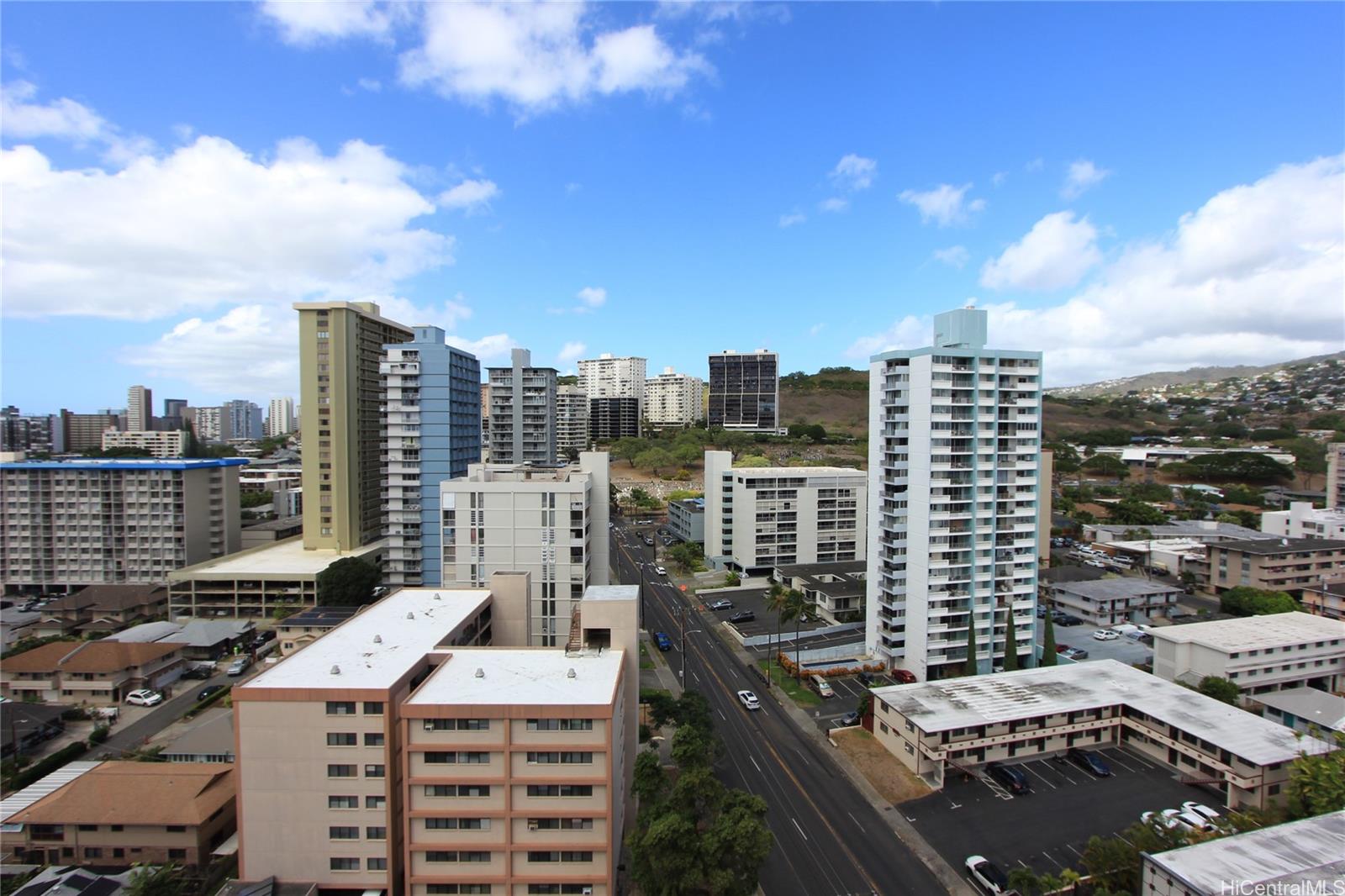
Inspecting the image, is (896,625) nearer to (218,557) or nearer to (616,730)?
(616,730)

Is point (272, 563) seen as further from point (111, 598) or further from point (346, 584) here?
point (111, 598)

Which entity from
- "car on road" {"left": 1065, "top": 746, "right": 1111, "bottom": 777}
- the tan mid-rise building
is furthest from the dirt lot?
the tan mid-rise building

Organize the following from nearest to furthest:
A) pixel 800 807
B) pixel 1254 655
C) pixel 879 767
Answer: pixel 800 807
pixel 879 767
pixel 1254 655

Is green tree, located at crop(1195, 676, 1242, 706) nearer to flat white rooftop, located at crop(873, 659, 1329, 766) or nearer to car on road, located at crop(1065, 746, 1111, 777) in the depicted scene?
flat white rooftop, located at crop(873, 659, 1329, 766)

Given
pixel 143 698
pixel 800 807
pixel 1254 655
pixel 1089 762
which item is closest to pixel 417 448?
pixel 143 698

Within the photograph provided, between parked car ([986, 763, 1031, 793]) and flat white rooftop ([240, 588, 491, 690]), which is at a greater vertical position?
flat white rooftop ([240, 588, 491, 690])

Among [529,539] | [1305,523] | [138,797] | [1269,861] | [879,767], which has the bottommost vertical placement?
[879,767]
